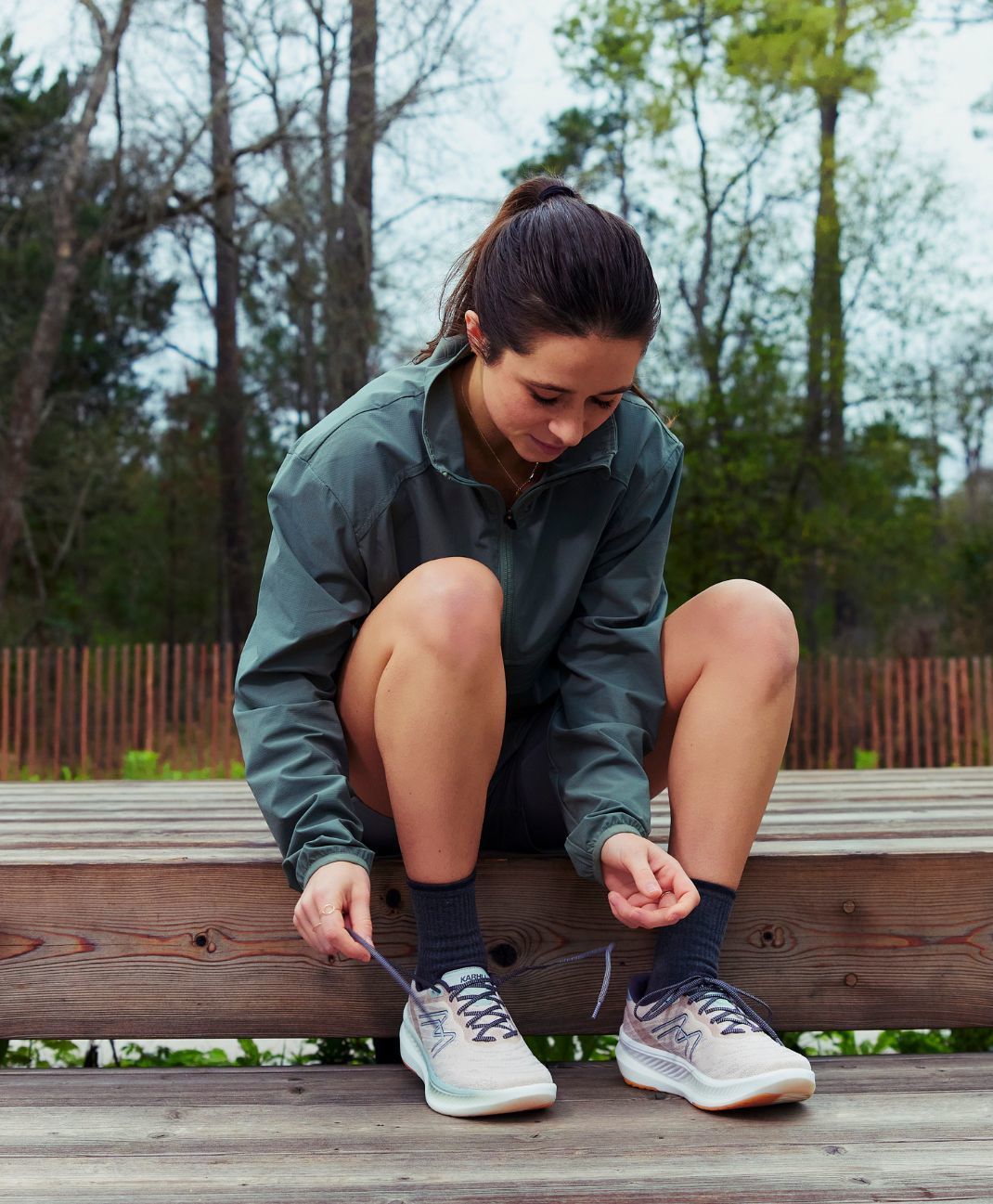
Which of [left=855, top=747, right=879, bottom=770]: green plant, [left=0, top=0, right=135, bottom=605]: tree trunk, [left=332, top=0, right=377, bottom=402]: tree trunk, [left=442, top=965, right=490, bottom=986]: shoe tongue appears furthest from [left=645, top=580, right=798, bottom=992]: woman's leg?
[left=0, top=0, right=135, bottom=605]: tree trunk

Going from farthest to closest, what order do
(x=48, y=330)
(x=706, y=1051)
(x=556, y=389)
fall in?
(x=48, y=330) → (x=556, y=389) → (x=706, y=1051)

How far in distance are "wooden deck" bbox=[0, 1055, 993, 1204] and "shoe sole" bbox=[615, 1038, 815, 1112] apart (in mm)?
15

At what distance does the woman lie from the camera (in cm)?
133

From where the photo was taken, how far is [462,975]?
4.51 ft

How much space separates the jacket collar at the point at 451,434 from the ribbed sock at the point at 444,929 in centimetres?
50

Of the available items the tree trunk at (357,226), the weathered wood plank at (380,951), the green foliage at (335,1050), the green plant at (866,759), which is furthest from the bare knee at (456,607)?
the tree trunk at (357,226)

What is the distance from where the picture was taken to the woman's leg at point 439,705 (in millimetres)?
1338

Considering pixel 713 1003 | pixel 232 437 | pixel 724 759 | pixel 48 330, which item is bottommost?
pixel 713 1003

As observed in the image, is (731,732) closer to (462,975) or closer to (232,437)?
(462,975)

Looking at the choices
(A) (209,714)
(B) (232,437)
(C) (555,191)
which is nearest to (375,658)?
(C) (555,191)

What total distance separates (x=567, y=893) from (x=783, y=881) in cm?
28

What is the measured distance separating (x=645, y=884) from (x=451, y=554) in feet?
1.63

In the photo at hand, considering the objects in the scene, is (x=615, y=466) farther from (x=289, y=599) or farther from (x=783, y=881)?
(x=783, y=881)

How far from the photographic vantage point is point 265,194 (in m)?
10.2
